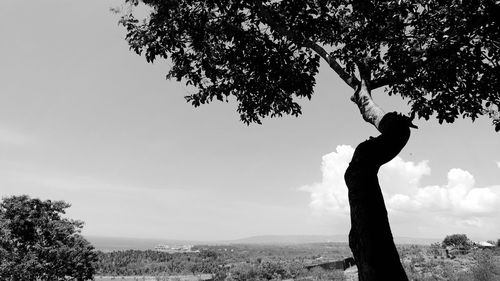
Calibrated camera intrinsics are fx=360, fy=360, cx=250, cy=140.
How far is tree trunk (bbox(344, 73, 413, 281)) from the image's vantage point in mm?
3816

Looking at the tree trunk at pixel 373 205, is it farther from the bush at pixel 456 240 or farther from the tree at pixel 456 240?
the tree at pixel 456 240

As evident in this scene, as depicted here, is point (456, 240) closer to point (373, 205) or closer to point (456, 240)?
point (456, 240)

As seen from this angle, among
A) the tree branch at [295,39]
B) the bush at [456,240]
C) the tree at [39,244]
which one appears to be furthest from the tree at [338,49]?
the bush at [456,240]

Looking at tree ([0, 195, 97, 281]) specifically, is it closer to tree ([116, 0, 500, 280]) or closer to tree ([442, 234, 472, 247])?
tree ([116, 0, 500, 280])

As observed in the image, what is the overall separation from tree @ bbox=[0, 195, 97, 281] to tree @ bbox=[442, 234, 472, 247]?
33.1 meters

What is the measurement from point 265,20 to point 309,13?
81 centimetres

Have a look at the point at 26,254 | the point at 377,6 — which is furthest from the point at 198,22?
the point at 26,254

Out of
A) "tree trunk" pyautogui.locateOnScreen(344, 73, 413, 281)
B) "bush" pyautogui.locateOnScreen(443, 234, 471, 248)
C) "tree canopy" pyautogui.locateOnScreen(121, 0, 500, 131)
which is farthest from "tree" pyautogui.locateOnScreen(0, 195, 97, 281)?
"bush" pyautogui.locateOnScreen(443, 234, 471, 248)

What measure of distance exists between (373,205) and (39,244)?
962 inches

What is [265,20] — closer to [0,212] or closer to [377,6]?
[377,6]

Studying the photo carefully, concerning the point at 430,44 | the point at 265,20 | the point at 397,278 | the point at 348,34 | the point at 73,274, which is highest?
the point at 348,34

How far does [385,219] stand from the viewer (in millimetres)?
4082

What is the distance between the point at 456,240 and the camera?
1483 inches

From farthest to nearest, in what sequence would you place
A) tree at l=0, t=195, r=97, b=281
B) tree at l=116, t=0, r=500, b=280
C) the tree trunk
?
tree at l=0, t=195, r=97, b=281, tree at l=116, t=0, r=500, b=280, the tree trunk
